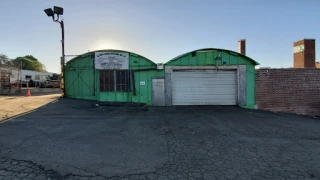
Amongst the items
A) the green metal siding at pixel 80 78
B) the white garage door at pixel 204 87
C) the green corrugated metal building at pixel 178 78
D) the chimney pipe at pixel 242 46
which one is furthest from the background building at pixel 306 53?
the green metal siding at pixel 80 78

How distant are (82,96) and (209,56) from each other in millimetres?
9997

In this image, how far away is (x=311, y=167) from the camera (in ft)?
13.2

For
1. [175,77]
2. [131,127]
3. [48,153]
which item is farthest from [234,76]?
[48,153]

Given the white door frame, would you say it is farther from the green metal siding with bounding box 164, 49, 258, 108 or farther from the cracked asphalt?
the cracked asphalt

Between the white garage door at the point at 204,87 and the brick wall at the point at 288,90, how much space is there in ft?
5.95

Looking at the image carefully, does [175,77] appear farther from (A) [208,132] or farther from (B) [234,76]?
(A) [208,132]

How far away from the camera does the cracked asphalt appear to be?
12.0ft

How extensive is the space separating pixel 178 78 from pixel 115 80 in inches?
183

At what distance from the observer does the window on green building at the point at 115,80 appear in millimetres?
14305

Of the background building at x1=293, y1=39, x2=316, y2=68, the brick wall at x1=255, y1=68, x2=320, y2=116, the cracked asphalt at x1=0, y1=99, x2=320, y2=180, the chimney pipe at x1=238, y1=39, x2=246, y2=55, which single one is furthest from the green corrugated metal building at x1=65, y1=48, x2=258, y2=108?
the cracked asphalt at x1=0, y1=99, x2=320, y2=180

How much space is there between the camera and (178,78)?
14.0 meters

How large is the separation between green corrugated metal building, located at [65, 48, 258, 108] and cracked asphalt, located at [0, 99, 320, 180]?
666 cm

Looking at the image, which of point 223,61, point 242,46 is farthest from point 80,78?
point 242,46

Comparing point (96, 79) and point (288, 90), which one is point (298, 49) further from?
point (96, 79)
